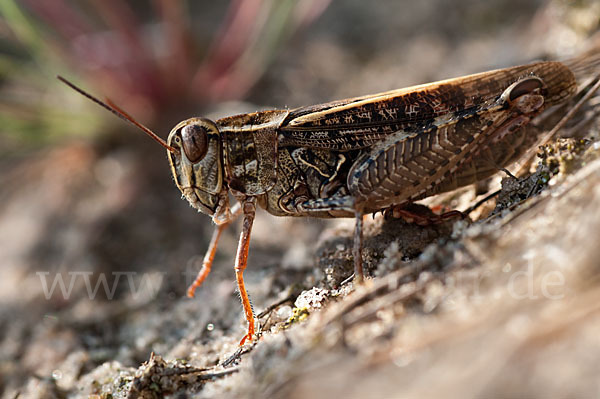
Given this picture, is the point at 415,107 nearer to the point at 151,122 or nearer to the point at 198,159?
the point at 198,159

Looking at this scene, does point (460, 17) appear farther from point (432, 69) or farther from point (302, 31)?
point (302, 31)

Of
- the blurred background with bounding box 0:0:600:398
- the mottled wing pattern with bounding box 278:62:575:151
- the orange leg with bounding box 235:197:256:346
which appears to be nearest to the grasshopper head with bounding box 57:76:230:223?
the orange leg with bounding box 235:197:256:346

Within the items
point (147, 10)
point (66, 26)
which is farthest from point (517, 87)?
point (147, 10)

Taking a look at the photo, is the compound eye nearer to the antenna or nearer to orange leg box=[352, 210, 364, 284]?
the antenna

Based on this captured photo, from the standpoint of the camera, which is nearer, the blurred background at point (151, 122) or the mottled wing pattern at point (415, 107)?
the mottled wing pattern at point (415, 107)

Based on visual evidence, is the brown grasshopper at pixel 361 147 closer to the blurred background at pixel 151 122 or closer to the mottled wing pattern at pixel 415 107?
the mottled wing pattern at pixel 415 107

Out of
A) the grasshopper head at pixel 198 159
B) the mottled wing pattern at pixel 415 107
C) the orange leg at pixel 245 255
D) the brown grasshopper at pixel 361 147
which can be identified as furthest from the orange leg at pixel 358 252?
the grasshopper head at pixel 198 159

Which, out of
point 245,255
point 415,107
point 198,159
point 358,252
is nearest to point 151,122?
point 198,159
